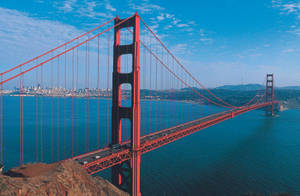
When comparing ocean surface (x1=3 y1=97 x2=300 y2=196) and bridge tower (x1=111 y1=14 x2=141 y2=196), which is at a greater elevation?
bridge tower (x1=111 y1=14 x2=141 y2=196)

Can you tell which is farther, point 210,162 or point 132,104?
point 210,162

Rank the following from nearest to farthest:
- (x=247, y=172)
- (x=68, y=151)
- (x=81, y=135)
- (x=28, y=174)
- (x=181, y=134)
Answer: (x=28, y=174)
(x=181, y=134)
(x=247, y=172)
(x=68, y=151)
(x=81, y=135)

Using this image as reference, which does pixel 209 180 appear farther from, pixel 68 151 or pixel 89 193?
pixel 68 151

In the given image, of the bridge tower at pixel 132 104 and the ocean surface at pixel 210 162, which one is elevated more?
the bridge tower at pixel 132 104

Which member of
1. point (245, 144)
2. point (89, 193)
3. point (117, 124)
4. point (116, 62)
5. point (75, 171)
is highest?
point (116, 62)

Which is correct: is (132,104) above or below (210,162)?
above

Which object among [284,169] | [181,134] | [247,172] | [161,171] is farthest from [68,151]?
[284,169]

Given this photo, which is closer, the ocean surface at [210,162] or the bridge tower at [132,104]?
the bridge tower at [132,104]

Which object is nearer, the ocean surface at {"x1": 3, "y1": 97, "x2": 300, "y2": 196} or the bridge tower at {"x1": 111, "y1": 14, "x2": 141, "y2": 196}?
the bridge tower at {"x1": 111, "y1": 14, "x2": 141, "y2": 196}
